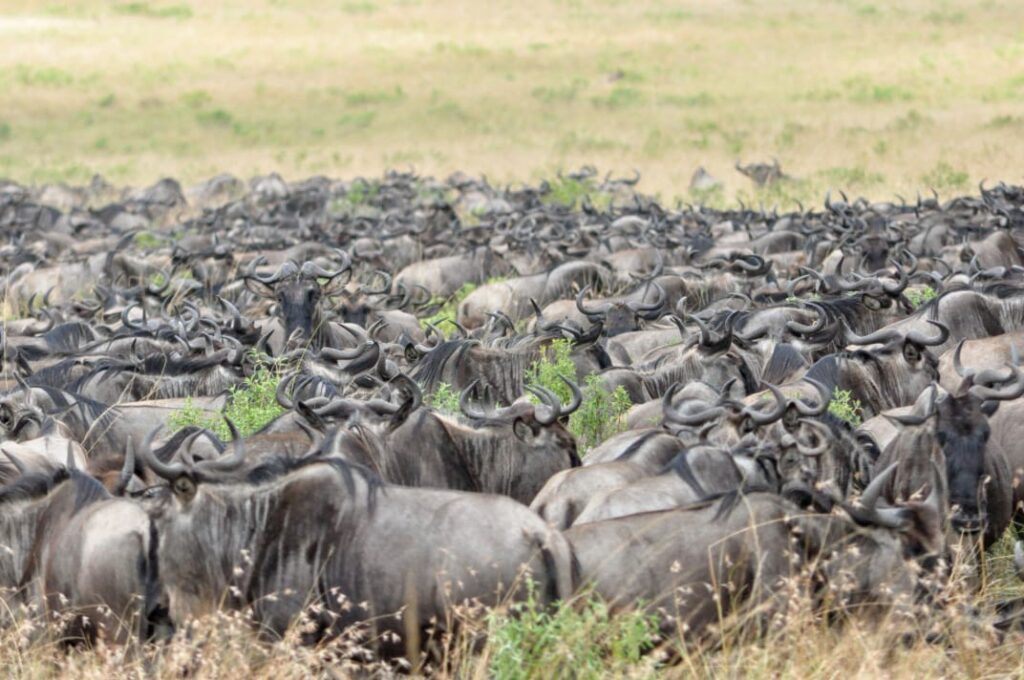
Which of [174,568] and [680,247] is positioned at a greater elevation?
[174,568]

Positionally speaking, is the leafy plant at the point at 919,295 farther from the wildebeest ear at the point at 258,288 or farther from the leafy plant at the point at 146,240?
the leafy plant at the point at 146,240

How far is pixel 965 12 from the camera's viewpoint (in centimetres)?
5331

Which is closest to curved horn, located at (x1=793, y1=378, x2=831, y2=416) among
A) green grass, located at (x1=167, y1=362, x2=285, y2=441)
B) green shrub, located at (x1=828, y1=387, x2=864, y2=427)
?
green shrub, located at (x1=828, y1=387, x2=864, y2=427)

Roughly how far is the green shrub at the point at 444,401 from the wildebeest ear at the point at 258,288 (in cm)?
360

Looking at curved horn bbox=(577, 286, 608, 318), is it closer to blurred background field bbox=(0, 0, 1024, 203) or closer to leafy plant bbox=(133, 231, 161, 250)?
leafy plant bbox=(133, 231, 161, 250)


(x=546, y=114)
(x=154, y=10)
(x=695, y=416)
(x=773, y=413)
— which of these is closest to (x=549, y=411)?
(x=695, y=416)

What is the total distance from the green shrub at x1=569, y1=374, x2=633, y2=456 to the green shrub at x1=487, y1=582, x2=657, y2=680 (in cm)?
304

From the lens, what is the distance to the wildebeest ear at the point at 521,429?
22.4 ft

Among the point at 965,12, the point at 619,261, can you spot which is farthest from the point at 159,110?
the point at 619,261

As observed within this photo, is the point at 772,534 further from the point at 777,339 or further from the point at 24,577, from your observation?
the point at 777,339

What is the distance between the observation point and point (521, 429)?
6.82 metres

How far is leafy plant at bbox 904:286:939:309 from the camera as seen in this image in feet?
34.7

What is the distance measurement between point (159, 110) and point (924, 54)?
2243 cm

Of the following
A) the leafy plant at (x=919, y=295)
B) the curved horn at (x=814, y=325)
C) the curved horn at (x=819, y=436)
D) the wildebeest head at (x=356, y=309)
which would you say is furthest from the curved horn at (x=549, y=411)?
the wildebeest head at (x=356, y=309)
